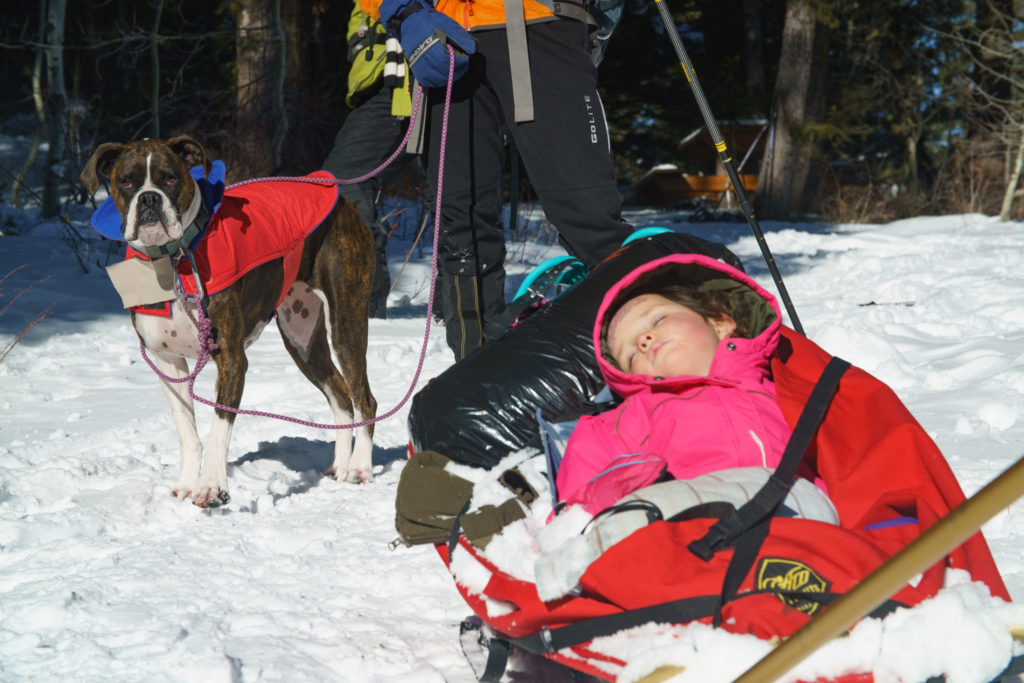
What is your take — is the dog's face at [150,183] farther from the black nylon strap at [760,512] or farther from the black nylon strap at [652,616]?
the black nylon strap at [760,512]

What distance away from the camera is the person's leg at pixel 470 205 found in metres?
3.69

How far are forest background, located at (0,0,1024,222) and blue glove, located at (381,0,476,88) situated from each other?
615 cm

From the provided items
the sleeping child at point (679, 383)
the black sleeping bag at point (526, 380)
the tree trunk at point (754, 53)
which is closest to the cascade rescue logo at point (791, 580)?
the sleeping child at point (679, 383)

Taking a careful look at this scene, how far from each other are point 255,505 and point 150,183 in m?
1.28

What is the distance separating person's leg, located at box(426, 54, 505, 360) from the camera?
145 inches

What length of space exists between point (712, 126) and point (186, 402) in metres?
2.58

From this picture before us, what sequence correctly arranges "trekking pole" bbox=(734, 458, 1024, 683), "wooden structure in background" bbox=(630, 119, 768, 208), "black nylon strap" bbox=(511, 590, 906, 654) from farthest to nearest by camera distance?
"wooden structure in background" bbox=(630, 119, 768, 208) < "black nylon strap" bbox=(511, 590, 906, 654) < "trekking pole" bbox=(734, 458, 1024, 683)

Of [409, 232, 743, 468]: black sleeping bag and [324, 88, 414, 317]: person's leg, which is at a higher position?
[324, 88, 414, 317]: person's leg

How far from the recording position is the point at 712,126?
4082 millimetres

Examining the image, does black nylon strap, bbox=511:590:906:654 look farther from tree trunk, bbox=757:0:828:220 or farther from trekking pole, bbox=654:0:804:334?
tree trunk, bbox=757:0:828:220

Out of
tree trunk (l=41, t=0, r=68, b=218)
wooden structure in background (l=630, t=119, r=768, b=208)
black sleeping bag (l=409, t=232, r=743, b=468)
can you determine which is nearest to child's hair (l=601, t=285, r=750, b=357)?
black sleeping bag (l=409, t=232, r=743, b=468)

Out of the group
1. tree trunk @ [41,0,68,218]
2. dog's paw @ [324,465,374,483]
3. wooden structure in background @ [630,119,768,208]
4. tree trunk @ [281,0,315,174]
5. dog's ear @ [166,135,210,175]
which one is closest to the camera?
dog's ear @ [166,135,210,175]

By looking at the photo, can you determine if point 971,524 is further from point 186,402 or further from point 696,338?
point 186,402

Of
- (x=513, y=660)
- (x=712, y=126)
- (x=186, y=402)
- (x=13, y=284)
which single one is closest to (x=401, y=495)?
(x=513, y=660)
